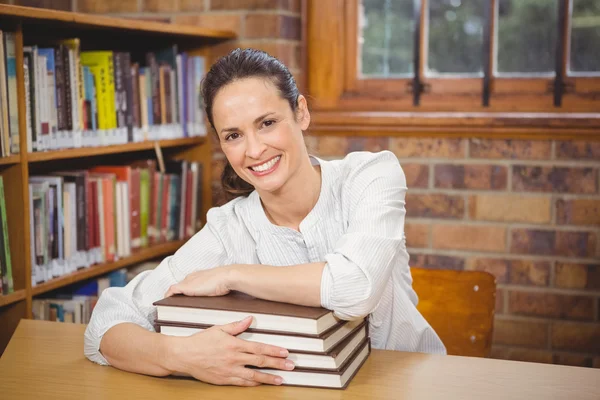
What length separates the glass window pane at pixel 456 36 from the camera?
262 centimetres

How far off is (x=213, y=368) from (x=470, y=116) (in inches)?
65.8

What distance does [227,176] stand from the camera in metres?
1.66

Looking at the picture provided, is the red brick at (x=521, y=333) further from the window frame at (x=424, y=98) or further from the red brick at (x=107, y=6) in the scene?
the red brick at (x=107, y=6)

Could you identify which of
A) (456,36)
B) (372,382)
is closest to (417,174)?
(456,36)

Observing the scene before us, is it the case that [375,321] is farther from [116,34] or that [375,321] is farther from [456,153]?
[116,34]

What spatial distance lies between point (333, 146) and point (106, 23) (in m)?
0.98

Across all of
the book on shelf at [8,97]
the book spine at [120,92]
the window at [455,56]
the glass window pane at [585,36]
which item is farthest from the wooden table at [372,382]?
the glass window pane at [585,36]

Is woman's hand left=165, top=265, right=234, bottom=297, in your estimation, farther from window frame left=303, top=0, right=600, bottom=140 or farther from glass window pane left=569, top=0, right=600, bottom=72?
glass window pane left=569, top=0, right=600, bottom=72

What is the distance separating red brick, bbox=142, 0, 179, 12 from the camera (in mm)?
2803

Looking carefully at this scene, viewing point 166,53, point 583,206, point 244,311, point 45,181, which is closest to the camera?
point 244,311

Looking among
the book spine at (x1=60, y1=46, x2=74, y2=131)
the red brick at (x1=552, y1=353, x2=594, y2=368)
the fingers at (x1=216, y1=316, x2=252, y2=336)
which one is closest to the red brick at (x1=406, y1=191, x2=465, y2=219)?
the red brick at (x1=552, y1=353, x2=594, y2=368)

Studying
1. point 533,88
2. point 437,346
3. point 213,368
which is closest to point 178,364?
point 213,368

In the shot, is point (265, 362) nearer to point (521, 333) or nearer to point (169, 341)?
point (169, 341)

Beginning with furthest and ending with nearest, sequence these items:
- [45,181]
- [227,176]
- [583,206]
Answer: [583,206]
[45,181]
[227,176]
